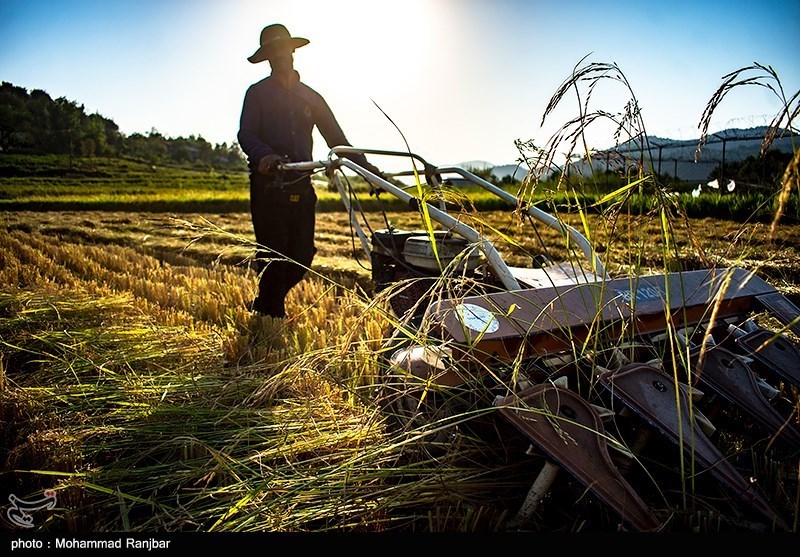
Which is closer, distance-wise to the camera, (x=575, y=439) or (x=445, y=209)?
(x=575, y=439)

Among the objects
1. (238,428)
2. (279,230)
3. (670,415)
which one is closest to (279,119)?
(279,230)

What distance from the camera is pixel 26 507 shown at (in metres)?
1.70

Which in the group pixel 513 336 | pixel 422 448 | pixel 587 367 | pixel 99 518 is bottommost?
pixel 99 518

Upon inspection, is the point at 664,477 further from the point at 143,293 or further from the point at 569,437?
the point at 143,293

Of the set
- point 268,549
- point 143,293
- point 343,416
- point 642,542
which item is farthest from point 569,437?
point 143,293

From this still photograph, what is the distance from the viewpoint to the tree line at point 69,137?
43.3ft

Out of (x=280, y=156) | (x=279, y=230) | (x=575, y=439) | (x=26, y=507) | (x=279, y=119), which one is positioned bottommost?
(x=26, y=507)

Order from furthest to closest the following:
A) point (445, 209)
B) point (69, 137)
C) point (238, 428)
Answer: point (69, 137) < point (445, 209) < point (238, 428)

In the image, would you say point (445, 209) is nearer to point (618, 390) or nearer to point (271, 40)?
point (618, 390)

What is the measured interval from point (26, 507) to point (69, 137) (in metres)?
29.4

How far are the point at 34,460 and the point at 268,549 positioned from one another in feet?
3.65

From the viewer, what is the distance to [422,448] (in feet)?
5.87

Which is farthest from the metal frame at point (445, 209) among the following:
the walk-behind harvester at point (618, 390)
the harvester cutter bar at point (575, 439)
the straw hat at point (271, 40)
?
the straw hat at point (271, 40)

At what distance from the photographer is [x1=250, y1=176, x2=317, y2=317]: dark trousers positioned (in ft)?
Answer: 12.9
